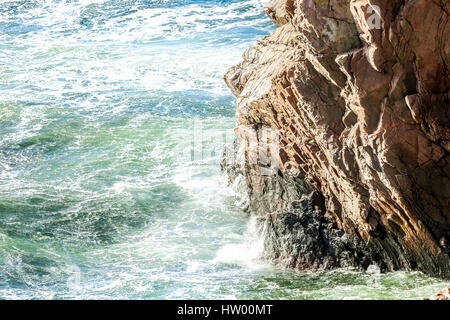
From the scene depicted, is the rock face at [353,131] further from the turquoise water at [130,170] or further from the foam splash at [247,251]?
the turquoise water at [130,170]

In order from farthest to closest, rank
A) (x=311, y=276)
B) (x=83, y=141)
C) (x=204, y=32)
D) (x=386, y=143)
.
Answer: (x=204, y=32), (x=83, y=141), (x=311, y=276), (x=386, y=143)

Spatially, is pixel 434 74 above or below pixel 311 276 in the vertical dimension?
above

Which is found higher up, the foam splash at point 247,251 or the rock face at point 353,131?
the rock face at point 353,131

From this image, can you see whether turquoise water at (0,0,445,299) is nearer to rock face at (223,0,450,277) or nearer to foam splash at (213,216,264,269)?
foam splash at (213,216,264,269)

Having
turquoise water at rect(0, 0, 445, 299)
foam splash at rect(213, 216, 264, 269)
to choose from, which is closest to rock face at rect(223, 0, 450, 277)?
foam splash at rect(213, 216, 264, 269)

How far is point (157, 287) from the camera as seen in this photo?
11438 millimetres

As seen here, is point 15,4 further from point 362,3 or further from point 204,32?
point 362,3

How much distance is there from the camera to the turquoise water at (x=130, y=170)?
1155 centimetres

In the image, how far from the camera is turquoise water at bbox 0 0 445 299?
11.5 meters

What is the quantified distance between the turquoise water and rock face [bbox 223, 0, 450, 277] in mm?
651

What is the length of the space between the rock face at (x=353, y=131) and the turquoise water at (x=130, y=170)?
0.65m

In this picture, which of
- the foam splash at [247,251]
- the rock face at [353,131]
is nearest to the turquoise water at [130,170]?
the foam splash at [247,251]

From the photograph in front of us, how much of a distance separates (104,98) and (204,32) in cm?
894
